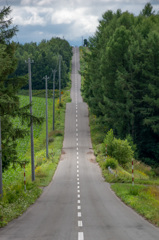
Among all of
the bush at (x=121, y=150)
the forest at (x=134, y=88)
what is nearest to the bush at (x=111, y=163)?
the bush at (x=121, y=150)

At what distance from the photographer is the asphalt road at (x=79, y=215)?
41.8 ft

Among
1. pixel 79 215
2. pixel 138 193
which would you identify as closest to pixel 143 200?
pixel 138 193

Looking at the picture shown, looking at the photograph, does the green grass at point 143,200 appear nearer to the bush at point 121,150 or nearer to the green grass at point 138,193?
the green grass at point 138,193

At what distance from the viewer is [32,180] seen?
97.2 ft

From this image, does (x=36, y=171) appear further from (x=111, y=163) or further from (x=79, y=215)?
(x=79, y=215)

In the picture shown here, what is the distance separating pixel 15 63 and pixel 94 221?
14046 millimetres

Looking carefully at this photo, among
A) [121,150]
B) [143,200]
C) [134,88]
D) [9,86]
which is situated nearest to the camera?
[143,200]

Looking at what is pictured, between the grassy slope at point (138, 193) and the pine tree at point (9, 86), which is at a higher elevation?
the pine tree at point (9, 86)

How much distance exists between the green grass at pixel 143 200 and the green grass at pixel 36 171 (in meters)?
5.60

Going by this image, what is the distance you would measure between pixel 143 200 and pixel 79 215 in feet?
15.1

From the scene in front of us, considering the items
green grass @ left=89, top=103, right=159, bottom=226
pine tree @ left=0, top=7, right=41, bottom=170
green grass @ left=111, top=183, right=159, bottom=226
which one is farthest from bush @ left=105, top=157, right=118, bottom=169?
pine tree @ left=0, top=7, right=41, bottom=170

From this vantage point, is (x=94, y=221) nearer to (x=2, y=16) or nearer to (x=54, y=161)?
(x=2, y=16)

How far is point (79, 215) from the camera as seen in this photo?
16.9 metres

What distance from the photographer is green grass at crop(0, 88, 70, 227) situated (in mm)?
18528
